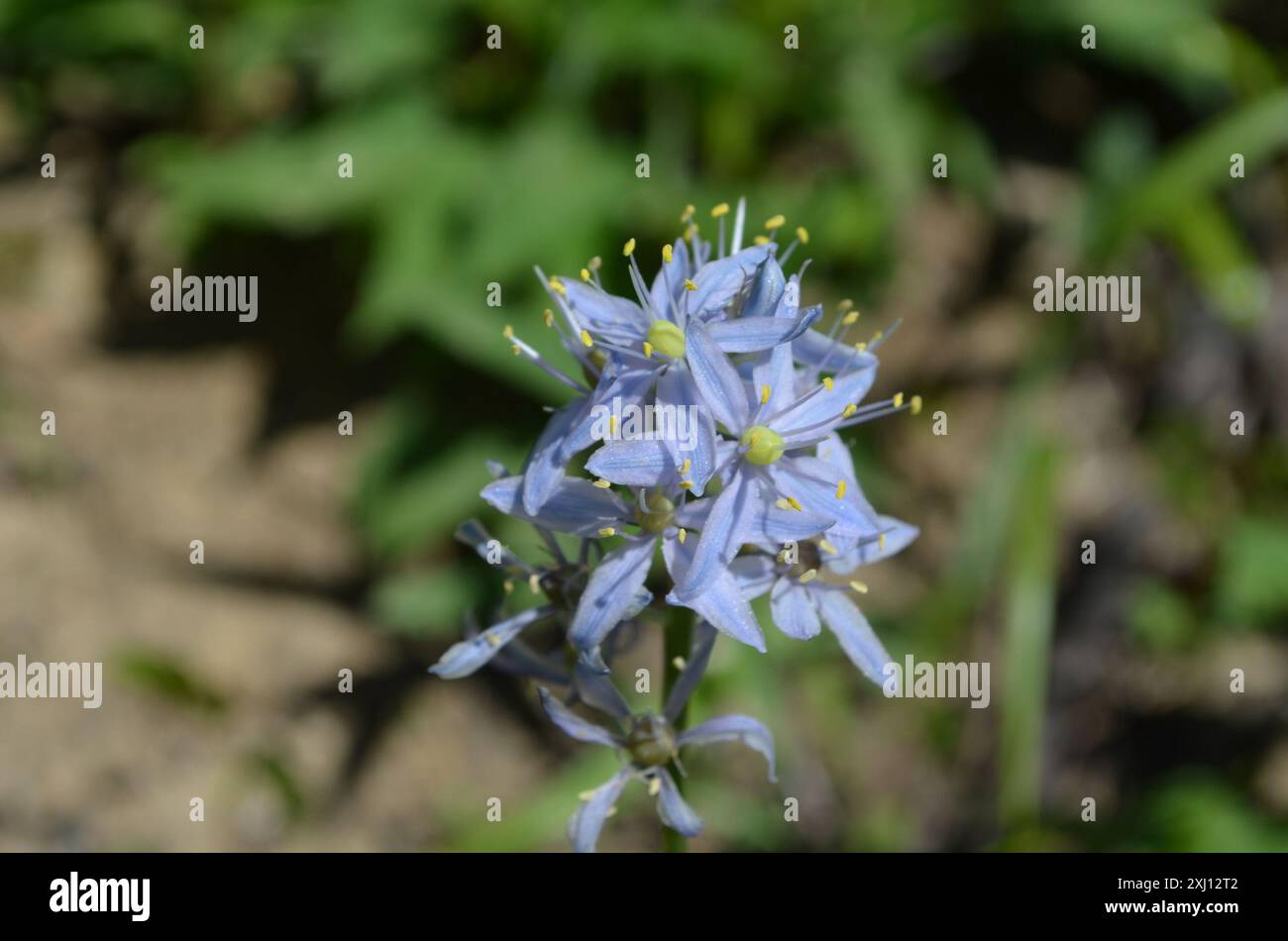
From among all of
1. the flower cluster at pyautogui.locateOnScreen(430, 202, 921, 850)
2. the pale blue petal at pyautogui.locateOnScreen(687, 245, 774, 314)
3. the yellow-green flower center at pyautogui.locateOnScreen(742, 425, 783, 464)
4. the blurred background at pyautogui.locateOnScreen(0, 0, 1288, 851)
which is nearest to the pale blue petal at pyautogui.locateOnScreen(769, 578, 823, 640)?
the flower cluster at pyautogui.locateOnScreen(430, 202, 921, 850)

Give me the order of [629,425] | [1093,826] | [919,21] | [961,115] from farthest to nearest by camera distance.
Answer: [961,115] → [919,21] → [1093,826] → [629,425]

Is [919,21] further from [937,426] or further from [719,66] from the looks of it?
[937,426]

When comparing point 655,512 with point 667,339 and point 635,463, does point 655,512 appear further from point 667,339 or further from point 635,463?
point 667,339

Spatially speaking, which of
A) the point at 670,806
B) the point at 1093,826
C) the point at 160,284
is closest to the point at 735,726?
the point at 670,806

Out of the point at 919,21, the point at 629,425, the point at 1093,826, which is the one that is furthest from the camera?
the point at 919,21

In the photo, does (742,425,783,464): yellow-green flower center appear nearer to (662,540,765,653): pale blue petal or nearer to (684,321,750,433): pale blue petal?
(684,321,750,433): pale blue petal

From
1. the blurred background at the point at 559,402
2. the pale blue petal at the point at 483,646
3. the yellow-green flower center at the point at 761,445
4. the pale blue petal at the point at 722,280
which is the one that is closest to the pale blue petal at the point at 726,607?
the yellow-green flower center at the point at 761,445

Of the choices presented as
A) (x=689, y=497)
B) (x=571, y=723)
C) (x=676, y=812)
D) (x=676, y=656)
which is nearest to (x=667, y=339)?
(x=689, y=497)
